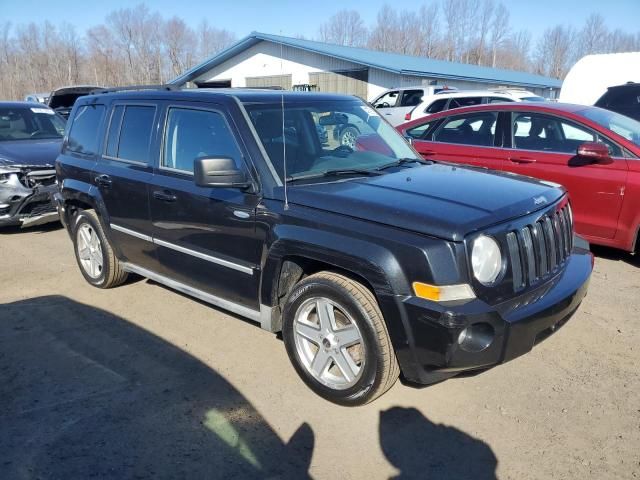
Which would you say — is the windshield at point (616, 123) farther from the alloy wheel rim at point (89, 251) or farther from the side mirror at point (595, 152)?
the alloy wheel rim at point (89, 251)

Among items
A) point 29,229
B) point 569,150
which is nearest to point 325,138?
point 569,150

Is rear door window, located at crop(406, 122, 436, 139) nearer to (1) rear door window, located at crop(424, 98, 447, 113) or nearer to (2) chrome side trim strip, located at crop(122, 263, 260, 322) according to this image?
(2) chrome side trim strip, located at crop(122, 263, 260, 322)

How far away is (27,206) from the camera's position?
7402mm

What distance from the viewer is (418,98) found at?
1805 centimetres

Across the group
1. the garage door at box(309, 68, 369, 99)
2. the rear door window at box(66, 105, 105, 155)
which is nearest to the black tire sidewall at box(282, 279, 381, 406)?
the rear door window at box(66, 105, 105, 155)

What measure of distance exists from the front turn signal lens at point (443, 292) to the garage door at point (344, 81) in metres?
24.6

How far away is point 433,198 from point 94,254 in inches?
→ 144

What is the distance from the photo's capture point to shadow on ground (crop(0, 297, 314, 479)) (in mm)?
2820

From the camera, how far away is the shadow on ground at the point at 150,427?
279 centimetres

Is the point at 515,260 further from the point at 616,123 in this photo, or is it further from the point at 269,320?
the point at 616,123

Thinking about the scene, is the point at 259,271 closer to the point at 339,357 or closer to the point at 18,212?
the point at 339,357

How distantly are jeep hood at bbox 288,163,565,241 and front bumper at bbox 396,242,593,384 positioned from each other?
388 mm

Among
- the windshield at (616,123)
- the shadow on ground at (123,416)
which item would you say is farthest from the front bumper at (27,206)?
the windshield at (616,123)

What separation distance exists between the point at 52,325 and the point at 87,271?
102cm
